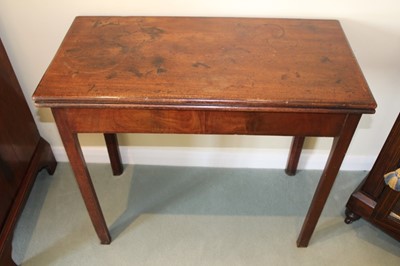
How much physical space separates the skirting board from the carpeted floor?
31mm

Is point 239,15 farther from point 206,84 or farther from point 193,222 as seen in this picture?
point 193,222

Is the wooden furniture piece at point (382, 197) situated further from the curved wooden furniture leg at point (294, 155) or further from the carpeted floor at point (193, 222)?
the curved wooden furniture leg at point (294, 155)

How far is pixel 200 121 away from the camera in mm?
931

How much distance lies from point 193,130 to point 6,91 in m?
0.81

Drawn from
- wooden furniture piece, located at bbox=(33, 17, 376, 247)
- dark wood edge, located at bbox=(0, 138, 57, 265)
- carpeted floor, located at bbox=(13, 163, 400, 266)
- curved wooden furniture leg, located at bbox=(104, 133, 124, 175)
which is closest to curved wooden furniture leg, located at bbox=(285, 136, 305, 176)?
carpeted floor, located at bbox=(13, 163, 400, 266)

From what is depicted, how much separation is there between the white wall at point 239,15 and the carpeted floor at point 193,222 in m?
0.12

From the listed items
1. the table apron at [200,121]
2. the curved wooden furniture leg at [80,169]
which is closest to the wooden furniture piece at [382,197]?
the table apron at [200,121]

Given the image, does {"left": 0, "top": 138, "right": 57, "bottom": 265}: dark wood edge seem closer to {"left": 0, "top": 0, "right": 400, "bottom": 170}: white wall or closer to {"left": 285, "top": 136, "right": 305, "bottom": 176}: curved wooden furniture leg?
{"left": 0, "top": 0, "right": 400, "bottom": 170}: white wall

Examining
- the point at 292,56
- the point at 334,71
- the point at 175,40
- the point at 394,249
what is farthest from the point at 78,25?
the point at 394,249

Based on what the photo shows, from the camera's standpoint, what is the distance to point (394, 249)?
1.39 metres

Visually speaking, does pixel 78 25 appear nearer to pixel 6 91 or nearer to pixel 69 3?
pixel 69 3

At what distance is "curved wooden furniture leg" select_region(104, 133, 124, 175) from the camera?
4.95 feet

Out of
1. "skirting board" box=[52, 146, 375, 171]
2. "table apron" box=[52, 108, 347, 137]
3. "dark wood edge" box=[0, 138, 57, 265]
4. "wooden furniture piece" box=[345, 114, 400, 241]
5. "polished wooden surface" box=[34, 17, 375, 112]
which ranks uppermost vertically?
"polished wooden surface" box=[34, 17, 375, 112]

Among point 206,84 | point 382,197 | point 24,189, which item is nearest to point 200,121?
point 206,84
